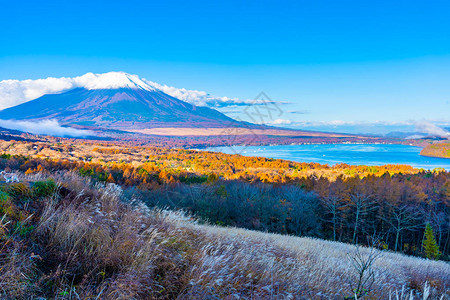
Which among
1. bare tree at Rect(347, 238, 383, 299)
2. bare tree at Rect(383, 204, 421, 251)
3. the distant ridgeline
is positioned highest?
bare tree at Rect(347, 238, 383, 299)

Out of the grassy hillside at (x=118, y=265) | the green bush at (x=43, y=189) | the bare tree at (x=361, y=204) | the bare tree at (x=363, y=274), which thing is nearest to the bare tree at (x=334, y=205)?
the bare tree at (x=361, y=204)

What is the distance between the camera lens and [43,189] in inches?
187

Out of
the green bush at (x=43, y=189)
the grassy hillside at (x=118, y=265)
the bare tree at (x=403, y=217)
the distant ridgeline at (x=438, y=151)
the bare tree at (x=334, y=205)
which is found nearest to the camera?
the grassy hillside at (x=118, y=265)

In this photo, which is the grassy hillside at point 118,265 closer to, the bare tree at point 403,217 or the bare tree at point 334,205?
the bare tree at point 334,205

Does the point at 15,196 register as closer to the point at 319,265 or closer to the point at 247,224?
the point at 319,265

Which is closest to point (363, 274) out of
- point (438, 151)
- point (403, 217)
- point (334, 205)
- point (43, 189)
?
point (43, 189)

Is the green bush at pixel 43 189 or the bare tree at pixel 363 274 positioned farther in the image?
the green bush at pixel 43 189

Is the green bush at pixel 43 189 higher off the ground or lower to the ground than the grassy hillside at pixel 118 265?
higher

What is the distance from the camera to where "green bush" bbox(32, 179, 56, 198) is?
4.64 metres

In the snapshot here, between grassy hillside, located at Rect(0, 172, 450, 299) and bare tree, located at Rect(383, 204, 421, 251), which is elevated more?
grassy hillside, located at Rect(0, 172, 450, 299)

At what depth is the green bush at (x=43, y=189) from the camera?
15.2 feet

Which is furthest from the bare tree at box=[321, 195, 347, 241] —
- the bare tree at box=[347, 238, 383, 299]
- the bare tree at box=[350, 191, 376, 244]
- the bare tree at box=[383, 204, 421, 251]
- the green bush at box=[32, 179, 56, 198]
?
the green bush at box=[32, 179, 56, 198]

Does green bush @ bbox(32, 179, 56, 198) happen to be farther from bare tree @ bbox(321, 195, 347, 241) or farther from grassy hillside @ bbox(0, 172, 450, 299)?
bare tree @ bbox(321, 195, 347, 241)

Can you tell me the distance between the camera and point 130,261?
3293mm
